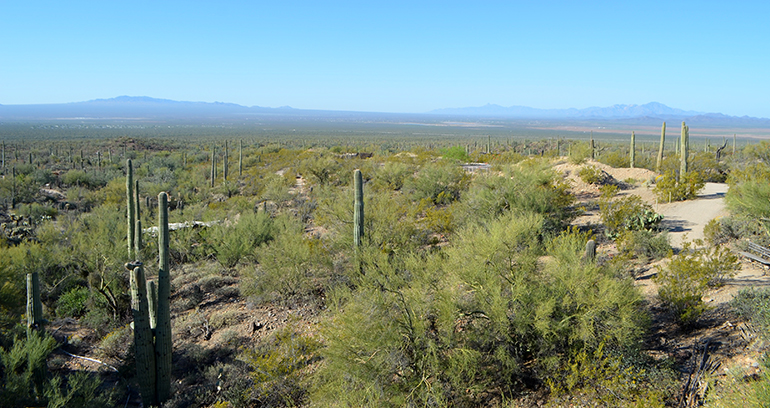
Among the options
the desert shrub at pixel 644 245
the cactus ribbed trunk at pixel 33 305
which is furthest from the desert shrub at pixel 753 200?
the cactus ribbed trunk at pixel 33 305

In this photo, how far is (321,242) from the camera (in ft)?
41.8

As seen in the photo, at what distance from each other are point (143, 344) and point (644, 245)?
1113 cm

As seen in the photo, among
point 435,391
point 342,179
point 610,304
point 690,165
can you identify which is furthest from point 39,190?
point 690,165

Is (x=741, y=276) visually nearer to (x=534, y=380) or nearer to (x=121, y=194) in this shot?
(x=534, y=380)

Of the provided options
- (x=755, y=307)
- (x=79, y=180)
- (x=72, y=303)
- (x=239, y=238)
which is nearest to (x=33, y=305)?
(x=72, y=303)

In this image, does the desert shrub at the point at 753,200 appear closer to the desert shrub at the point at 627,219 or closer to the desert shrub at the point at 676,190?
the desert shrub at the point at 627,219

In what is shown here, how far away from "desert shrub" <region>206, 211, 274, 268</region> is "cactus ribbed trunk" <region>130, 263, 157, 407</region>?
5.86 meters

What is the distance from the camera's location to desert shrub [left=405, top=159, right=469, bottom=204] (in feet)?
60.9

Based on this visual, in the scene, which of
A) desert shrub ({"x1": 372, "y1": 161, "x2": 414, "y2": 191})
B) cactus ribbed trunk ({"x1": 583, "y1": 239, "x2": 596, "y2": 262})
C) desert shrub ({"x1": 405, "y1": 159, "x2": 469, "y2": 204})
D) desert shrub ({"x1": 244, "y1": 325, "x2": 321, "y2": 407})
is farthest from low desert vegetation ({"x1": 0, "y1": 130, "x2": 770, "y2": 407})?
desert shrub ({"x1": 372, "y1": 161, "x2": 414, "y2": 191})

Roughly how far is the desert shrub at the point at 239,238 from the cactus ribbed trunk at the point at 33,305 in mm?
5718

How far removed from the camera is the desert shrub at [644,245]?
36.6ft

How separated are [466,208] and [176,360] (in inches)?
352

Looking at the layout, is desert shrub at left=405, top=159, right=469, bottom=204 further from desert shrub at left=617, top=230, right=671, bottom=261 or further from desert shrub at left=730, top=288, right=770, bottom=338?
desert shrub at left=730, top=288, right=770, bottom=338

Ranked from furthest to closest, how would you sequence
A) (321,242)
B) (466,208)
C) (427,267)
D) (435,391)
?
(466,208), (321,242), (427,267), (435,391)
